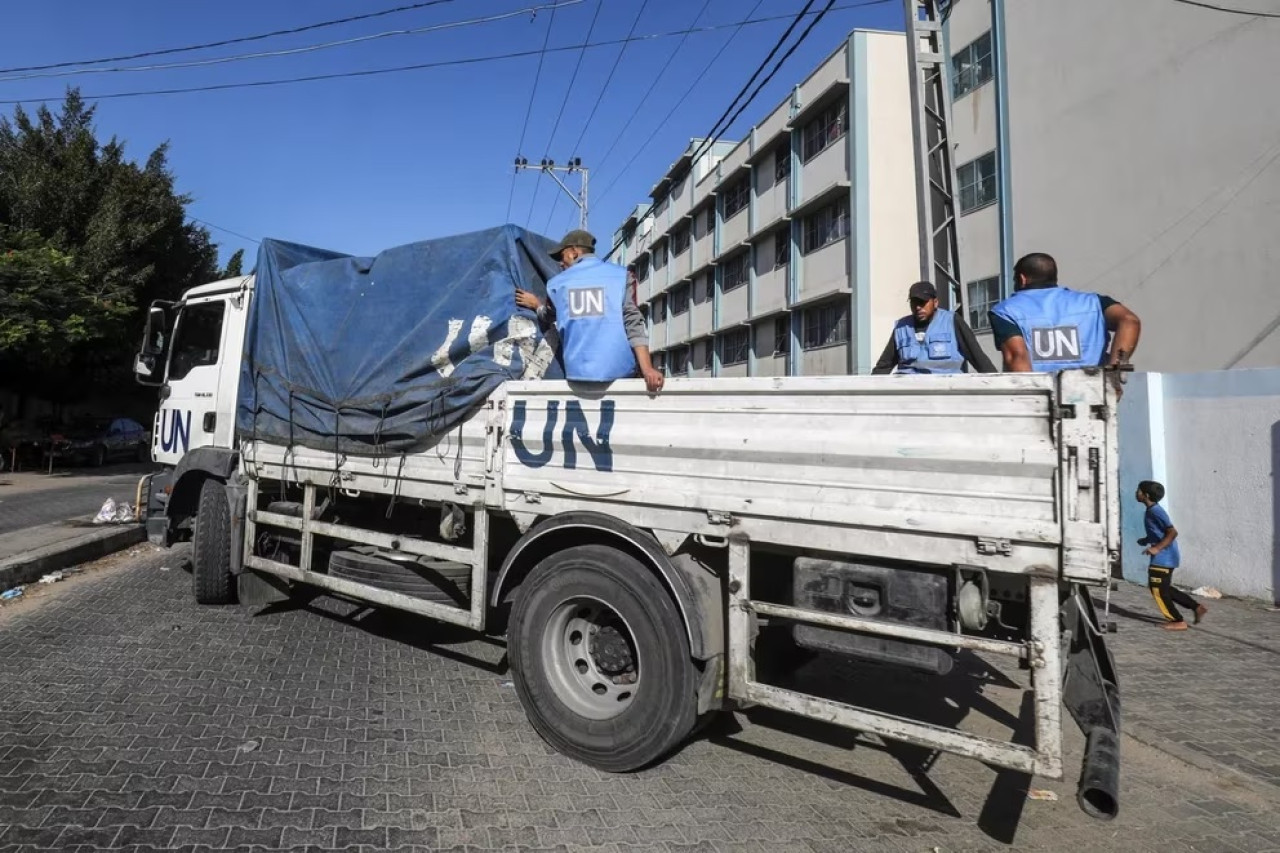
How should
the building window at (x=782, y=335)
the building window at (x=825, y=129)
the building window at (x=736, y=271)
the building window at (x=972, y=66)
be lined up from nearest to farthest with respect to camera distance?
1. the building window at (x=972, y=66)
2. the building window at (x=825, y=129)
3. the building window at (x=782, y=335)
4. the building window at (x=736, y=271)

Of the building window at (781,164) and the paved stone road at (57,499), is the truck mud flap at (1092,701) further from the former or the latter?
the building window at (781,164)

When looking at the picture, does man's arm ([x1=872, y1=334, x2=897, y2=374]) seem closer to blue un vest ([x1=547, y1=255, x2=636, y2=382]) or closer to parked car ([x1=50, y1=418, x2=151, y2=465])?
blue un vest ([x1=547, y1=255, x2=636, y2=382])

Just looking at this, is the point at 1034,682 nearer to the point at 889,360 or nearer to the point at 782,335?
the point at 889,360

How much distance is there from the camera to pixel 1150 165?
1308cm

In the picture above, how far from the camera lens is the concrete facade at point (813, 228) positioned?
22062mm

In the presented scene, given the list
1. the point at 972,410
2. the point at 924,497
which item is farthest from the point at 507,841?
the point at 972,410

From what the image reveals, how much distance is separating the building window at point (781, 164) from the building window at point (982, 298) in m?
10.6

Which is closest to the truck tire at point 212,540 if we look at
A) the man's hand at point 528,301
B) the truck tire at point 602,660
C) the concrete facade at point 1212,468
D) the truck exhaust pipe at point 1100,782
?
the man's hand at point 528,301

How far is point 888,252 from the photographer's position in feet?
72.7

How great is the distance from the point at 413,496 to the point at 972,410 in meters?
3.24

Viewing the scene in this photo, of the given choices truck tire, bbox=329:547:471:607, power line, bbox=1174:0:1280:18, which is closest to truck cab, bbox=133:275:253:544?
truck tire, bbox=329:547:471:607

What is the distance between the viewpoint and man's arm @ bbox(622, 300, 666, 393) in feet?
11.4

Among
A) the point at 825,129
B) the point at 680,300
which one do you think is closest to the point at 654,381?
the point at 825,129

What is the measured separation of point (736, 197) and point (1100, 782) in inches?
1255
